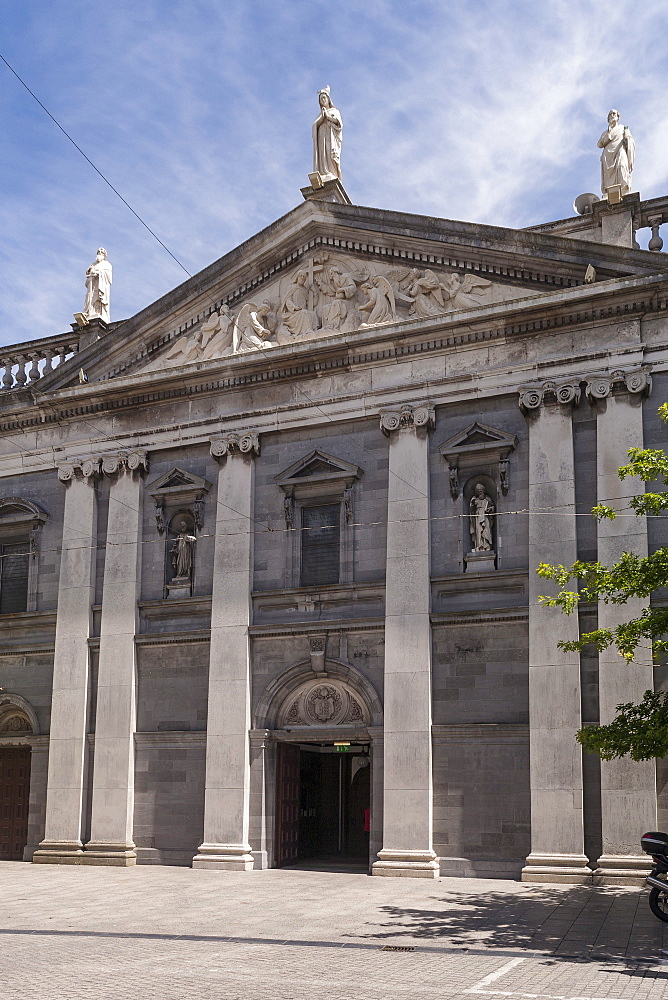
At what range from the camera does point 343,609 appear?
79.0 feet

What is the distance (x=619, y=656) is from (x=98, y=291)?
17666mm

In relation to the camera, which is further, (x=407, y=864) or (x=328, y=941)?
(x=407, y=864)

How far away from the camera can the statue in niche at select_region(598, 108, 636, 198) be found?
23.5 metres

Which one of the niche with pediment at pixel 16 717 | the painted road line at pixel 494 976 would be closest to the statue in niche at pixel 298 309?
the niche with pediment at pixel 16 717

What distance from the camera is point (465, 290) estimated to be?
24.5 meters

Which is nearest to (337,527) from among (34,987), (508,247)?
(508,247)

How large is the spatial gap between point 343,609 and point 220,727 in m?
3.88

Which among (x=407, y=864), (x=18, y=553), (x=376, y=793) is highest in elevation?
(x=18, y=553)

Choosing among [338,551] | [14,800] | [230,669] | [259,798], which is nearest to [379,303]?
[338,551]

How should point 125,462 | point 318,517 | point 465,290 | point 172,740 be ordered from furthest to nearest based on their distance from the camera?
point 125,462
point 172,740
point 318,517
point 465,290

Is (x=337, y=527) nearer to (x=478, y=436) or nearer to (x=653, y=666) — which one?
(x=478, y=436)

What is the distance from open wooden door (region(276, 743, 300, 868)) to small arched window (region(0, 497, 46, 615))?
316 inches

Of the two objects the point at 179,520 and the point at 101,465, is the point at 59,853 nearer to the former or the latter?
the point at 179,520

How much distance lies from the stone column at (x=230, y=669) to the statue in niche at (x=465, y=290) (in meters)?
5.64
